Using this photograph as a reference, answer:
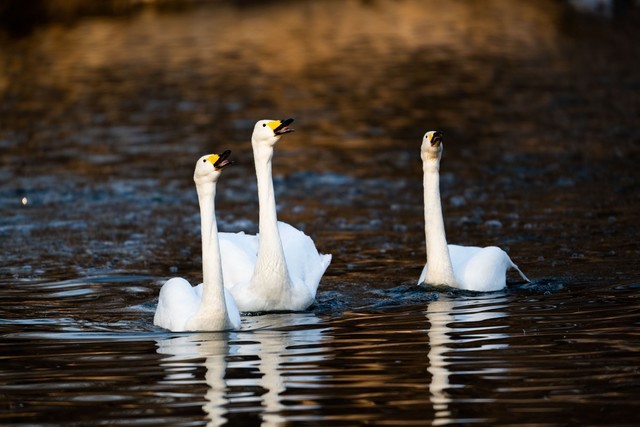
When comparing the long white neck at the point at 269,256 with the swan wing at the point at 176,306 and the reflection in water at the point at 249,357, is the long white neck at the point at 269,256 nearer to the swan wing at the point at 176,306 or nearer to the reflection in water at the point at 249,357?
the reflection in water at the point at 249,357

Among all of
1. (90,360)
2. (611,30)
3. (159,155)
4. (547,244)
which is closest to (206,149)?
(159,155)

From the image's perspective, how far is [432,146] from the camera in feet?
42.4

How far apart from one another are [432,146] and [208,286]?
310cm

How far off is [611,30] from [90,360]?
147 ft

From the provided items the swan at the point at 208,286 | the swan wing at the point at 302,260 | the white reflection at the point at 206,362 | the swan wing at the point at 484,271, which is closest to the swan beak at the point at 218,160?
the swan at the point at 208,286

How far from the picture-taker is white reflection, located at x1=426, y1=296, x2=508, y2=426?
828 cm

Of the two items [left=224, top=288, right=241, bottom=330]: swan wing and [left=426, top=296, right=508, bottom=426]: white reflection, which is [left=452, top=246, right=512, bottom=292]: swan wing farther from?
[left=224, top=288, right=241, bottom=330]: swan wing

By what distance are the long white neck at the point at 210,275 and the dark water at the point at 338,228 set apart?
0.16m

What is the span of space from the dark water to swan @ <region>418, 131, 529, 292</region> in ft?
0.58

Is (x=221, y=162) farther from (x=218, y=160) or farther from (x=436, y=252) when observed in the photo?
(x=436, y=252)

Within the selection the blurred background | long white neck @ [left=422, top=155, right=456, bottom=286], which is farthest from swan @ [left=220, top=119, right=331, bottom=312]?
the blurred background

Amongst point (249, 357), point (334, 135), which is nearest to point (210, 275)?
point (249, 357)

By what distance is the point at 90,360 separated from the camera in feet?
32.6

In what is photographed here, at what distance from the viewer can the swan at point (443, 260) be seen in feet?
41.8
